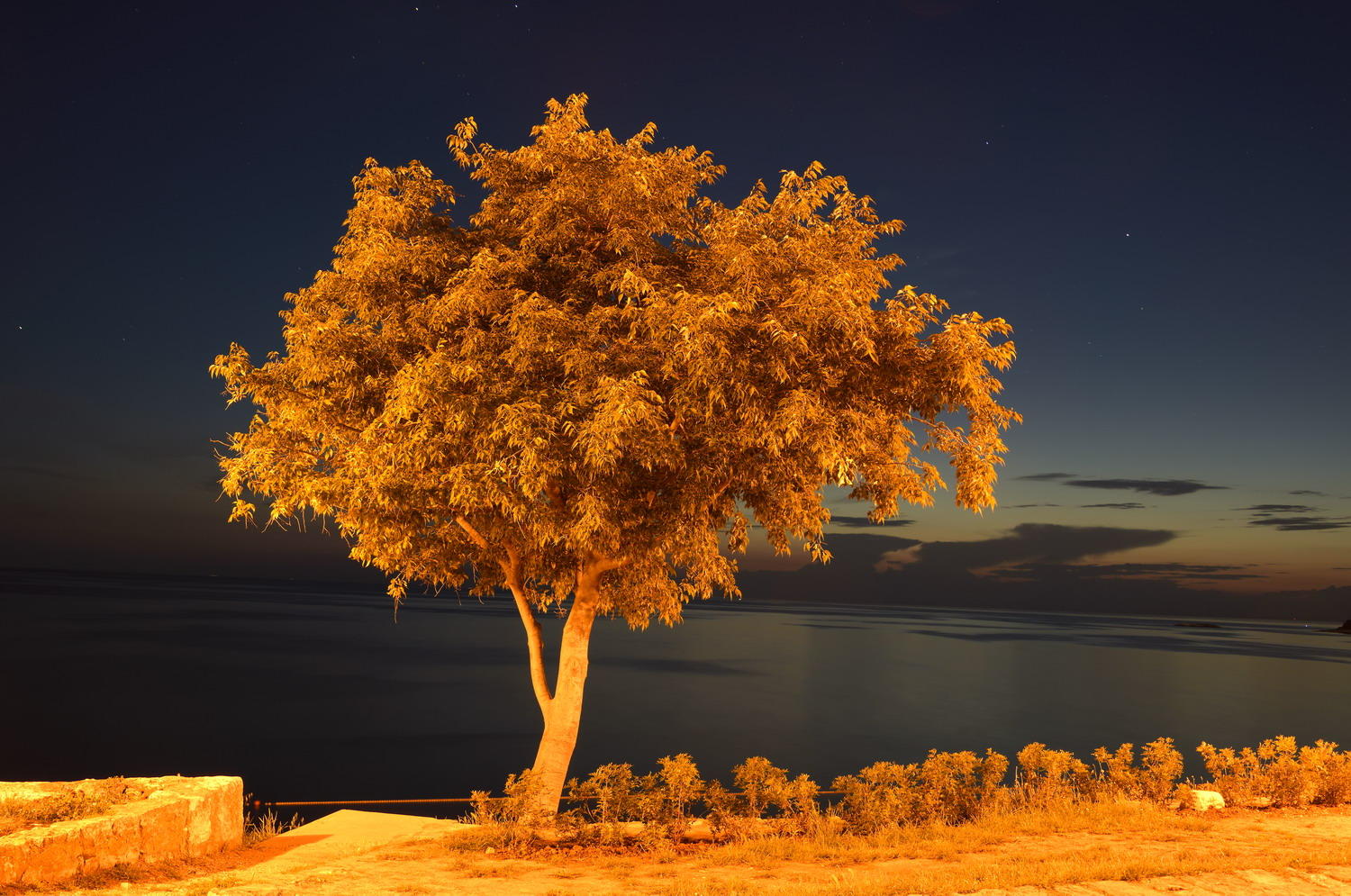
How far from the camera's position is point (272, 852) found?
35.0 feet

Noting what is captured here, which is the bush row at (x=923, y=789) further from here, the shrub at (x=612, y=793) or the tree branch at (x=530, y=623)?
the tree branch at (x=530, y=623)

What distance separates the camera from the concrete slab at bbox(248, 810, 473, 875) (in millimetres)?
9922

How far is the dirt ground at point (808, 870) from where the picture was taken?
804 cm

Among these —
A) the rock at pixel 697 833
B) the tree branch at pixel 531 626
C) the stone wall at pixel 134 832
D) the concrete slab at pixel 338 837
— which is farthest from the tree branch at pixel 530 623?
the stone wall at pixel 134 832

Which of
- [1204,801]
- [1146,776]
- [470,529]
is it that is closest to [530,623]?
[470,529]

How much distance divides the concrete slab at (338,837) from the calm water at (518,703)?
1921cm

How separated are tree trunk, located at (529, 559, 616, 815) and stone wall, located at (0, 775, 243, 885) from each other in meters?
4.21

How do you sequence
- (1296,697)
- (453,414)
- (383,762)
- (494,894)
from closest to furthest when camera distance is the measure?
1. (494,894)
2. (453,414)
3. (383,762)
4. (1296,697)

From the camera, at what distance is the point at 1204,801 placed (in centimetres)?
1273

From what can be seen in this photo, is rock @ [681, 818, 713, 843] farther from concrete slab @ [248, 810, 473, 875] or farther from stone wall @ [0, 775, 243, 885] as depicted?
stone wall @ [0, 775, 243, 885]

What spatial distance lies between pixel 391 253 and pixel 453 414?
348 centimetres

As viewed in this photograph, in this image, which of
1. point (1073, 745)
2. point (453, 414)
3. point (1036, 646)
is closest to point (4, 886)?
point (453, 414)

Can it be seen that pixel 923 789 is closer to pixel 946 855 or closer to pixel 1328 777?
pixel 946 855

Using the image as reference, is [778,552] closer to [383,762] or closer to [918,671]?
[383,762]
